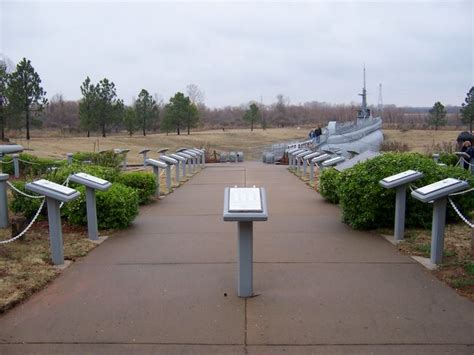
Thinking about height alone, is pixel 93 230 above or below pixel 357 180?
below

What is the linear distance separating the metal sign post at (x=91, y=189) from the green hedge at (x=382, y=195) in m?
3.72

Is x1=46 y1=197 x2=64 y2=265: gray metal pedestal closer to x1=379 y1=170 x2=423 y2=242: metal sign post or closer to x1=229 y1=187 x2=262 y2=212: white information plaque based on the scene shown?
x1=229 y1=187 x2=262 y2=212: white information plaque

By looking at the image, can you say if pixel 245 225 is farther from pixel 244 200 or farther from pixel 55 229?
pixel 55 229

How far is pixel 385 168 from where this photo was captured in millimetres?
8102

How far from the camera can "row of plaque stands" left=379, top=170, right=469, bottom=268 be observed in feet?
18.1

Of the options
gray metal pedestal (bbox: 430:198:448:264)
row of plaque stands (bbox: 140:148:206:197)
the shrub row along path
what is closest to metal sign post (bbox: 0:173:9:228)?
the shrub row along path

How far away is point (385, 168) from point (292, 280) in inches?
131

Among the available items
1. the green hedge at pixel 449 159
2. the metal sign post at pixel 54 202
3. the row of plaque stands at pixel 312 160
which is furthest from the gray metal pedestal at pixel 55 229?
the green hedge at pixel 449 159

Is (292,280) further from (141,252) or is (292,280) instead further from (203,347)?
(141,252)

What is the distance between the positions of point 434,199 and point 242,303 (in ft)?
7.90

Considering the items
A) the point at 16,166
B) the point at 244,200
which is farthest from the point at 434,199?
the point at 16,166

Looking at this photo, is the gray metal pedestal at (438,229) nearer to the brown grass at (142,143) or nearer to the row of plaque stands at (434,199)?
the row of plaque stands at (434,199)

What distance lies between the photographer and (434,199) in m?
5.59

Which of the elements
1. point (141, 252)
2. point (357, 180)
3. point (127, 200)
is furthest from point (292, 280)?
point (127, 200)
